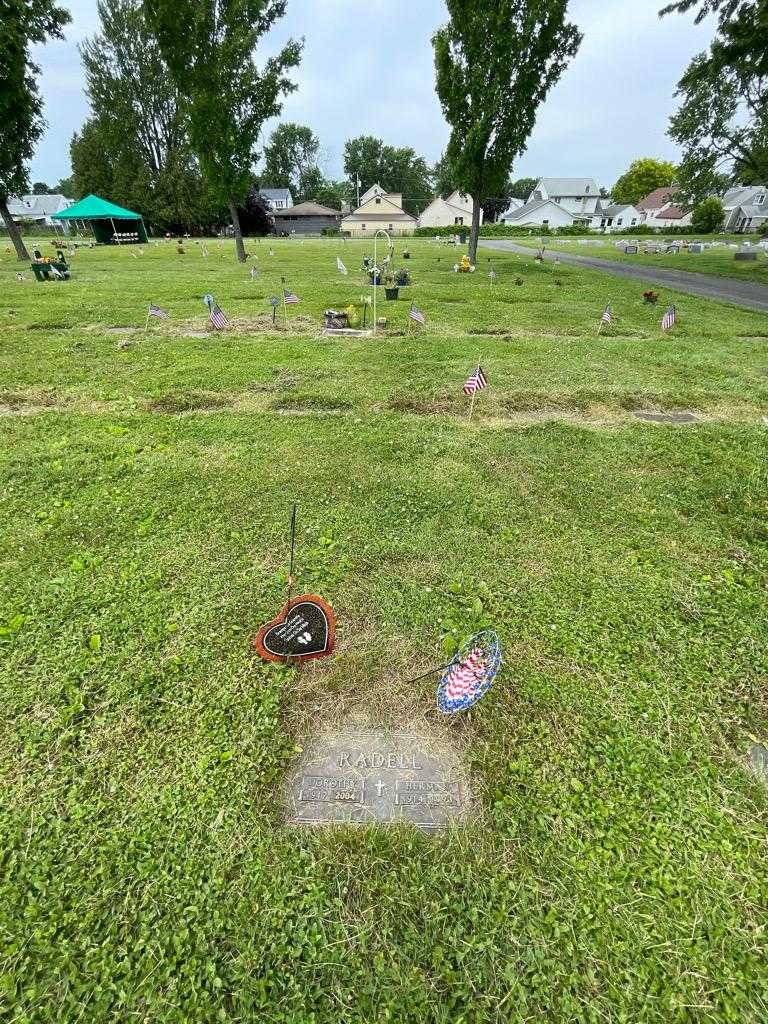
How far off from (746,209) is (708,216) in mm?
10040

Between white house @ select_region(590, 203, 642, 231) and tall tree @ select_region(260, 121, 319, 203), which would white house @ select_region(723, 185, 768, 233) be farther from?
tall tree @ select_region(260, 121, 319, 203)

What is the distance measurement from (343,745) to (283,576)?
4.62ft

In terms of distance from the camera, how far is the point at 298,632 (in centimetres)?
294

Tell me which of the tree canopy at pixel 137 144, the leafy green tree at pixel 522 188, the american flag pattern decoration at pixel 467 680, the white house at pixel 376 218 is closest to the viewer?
the american flag pattern decoration at pixel 467 680

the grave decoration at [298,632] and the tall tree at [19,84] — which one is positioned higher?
the tall tree at [19,84]

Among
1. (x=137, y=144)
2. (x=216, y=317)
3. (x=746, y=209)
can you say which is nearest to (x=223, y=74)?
(x=216, y=317)

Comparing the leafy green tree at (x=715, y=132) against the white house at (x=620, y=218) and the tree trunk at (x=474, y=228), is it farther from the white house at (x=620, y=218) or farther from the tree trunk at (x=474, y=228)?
the white house at (x=620, y=218)

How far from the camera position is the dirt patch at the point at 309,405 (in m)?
6.39

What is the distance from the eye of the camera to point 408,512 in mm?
4312

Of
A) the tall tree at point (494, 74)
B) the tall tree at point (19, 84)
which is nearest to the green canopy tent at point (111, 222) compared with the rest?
the tall tree at point (19, 84)

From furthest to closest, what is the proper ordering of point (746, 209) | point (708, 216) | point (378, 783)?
point (746, 209) < point (708, 216) < point (378, 783)

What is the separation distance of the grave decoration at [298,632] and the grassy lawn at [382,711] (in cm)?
9

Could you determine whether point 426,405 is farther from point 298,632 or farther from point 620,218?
point 620,218

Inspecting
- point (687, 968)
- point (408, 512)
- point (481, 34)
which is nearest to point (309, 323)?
point (408, 512)
